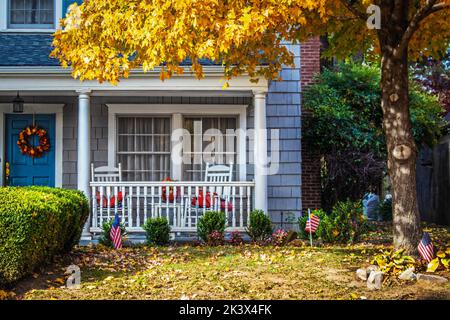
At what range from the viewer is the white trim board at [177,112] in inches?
480

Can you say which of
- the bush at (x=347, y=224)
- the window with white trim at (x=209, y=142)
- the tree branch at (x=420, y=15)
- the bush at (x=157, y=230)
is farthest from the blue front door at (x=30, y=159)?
the tree branch at (x=420, y=15)

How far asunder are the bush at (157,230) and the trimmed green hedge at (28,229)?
7.87ft

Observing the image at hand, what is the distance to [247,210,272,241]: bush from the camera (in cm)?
1023

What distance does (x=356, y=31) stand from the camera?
8758 millimetres

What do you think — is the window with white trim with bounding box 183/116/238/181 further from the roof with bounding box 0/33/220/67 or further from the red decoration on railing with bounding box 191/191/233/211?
the roof with bounding box 0/33/220/67

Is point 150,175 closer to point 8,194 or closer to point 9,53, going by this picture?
point 9,53

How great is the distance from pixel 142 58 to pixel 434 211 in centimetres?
1070

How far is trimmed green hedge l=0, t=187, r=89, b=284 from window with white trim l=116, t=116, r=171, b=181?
14.9 ft

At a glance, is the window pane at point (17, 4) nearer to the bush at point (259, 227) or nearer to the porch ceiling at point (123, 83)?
the porch ceiling at point (123, 83)

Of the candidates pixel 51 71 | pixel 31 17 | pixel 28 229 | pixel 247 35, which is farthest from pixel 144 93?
pixel 28 229

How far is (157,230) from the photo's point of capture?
10117 mm

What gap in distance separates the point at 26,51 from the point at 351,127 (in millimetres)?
6982

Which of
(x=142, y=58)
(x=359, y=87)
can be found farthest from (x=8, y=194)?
(x=359, y=87)

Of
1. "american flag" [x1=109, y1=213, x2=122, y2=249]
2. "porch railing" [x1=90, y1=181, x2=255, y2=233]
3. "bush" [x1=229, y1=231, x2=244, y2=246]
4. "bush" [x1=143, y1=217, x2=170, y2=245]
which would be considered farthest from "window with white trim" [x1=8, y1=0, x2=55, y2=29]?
"bush" [x1=229, y1=231, x2=244, y2=246]
